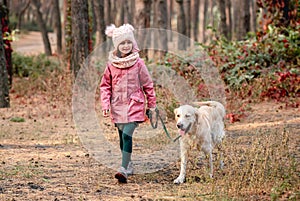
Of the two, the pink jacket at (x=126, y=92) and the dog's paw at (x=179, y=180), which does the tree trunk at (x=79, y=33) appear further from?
the dog's paw at (x=179, y=180)

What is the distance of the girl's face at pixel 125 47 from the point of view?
7.14 metres

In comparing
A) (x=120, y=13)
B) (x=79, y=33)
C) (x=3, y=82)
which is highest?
(x=120, y=13)

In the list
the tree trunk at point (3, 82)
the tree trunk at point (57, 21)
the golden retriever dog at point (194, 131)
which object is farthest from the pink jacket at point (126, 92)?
the tree trunk at point (57, 21)

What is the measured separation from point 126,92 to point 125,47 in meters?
0.52

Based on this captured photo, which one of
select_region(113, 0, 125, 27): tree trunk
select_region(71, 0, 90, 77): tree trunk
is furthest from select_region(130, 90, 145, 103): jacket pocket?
select_region(113, 0, 125, 27): tree trunk

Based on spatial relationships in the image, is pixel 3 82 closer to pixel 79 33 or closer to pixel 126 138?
pixel 79 33

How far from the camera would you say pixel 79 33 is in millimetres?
15172

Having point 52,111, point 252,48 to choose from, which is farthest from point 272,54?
point 52,111

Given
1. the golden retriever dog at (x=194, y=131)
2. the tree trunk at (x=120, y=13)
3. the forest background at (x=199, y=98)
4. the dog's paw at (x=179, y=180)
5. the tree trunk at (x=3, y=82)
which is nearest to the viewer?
the forest background at (x=199, y=98)

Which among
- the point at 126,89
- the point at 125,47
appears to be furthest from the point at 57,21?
the point at 126,89

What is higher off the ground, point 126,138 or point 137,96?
point 137,96

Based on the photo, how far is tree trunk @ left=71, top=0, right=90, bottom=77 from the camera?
588 inches

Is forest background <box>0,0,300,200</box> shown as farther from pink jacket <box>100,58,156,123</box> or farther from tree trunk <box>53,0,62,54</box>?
tree trunk <box>53,0,62,54</box>

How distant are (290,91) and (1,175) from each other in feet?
26.3
